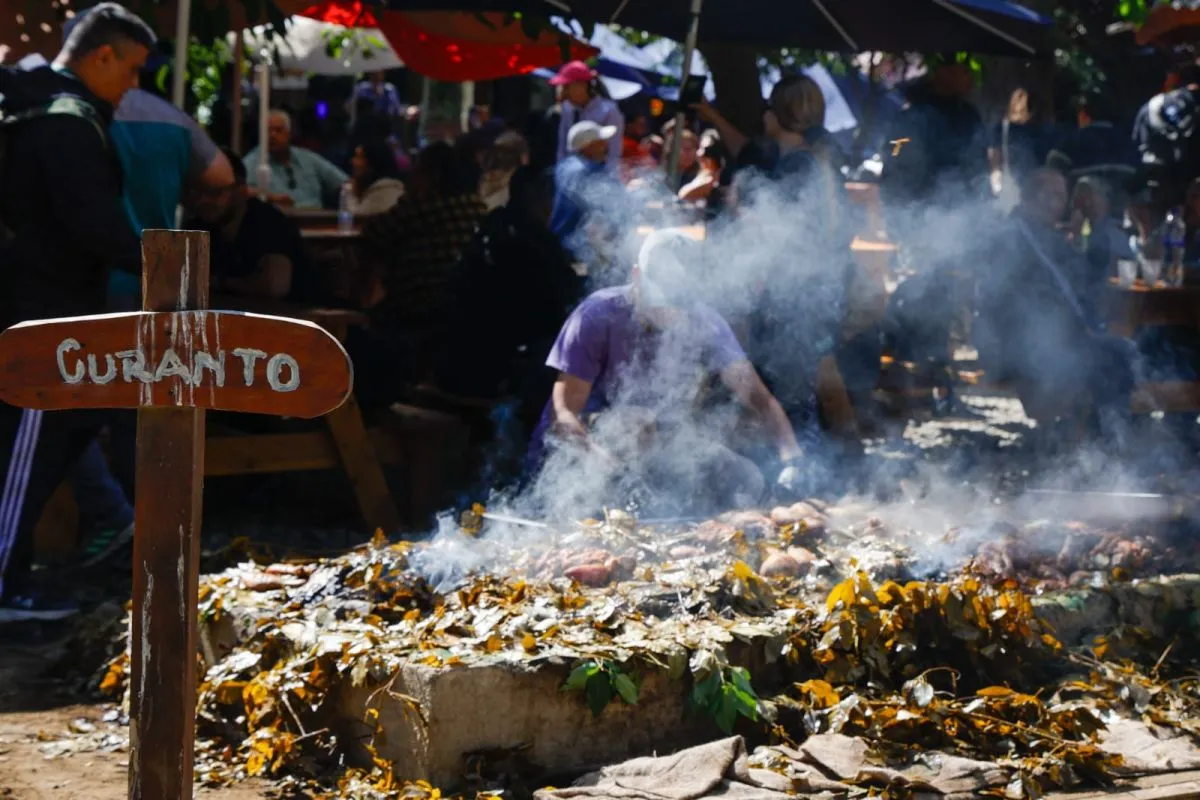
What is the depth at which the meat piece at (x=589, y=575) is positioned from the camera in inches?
194

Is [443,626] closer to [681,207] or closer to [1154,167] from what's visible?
[681,207]

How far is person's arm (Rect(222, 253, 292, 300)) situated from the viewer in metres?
7.02

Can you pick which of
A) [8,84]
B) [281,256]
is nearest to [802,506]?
[281,256]

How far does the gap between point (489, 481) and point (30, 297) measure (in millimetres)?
2373

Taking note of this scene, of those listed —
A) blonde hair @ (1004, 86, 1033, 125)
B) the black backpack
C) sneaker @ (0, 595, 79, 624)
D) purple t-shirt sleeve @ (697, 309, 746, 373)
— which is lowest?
sneaker @ (0, 595, 79, 624)

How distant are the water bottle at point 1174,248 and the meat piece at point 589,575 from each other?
445 centimetres

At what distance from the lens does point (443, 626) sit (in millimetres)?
4375

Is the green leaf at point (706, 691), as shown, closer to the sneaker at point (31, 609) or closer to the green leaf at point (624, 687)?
the green leaf at point (624, 687)

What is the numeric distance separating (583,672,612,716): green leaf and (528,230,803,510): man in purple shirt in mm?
1844

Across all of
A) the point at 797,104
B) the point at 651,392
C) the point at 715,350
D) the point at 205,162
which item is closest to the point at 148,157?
the point at 205,162

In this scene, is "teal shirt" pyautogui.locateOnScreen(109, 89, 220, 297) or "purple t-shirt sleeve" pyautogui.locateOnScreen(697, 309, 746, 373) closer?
"teal shirt" pyautogui.locateOnScreen(109, 89, 220, 297)

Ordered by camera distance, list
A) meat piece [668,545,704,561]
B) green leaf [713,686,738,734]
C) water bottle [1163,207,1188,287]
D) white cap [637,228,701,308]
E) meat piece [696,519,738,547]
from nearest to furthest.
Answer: green leaf [713,686,738,734], meat piece [668,545,704,561], meat piece [696,519,738,547], white cap [637,228,701,308], water bottle [1163,207,1188,287]

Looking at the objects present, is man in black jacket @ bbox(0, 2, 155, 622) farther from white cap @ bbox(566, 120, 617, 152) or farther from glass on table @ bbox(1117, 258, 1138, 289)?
glass on table @ bbox(1117, 258, 1138, 289)

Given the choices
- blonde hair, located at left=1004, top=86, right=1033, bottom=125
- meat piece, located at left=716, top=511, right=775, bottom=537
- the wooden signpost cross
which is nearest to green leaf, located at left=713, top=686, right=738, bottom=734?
meat piece, located at left=716, top=511, right=775, bottom=537
